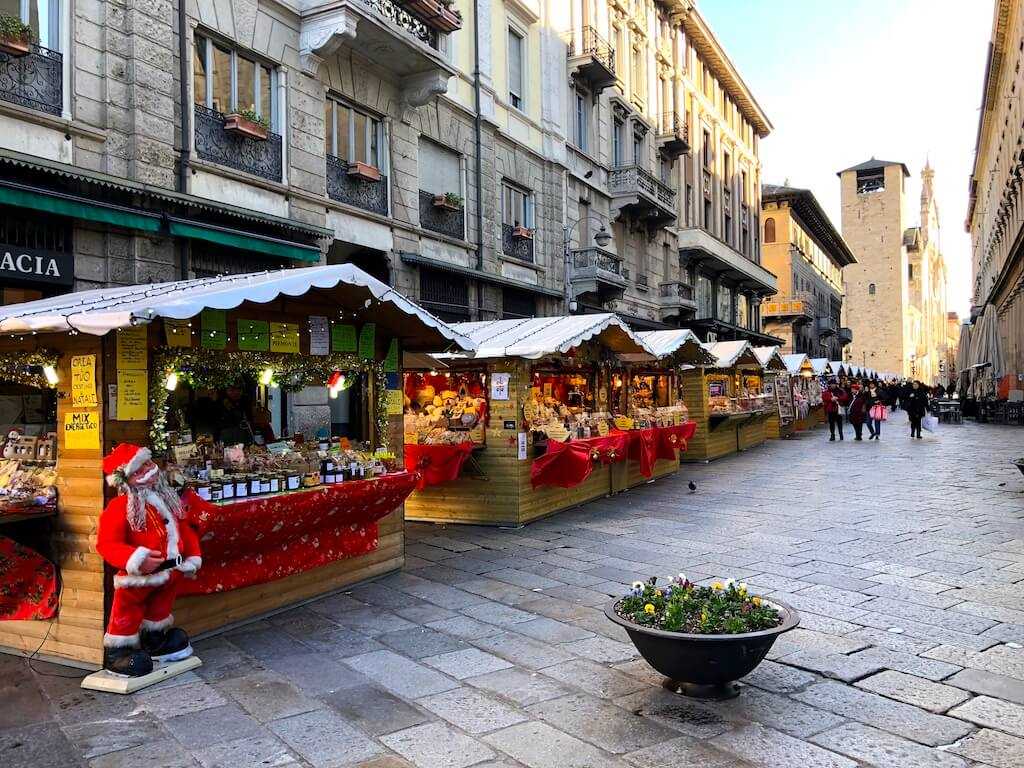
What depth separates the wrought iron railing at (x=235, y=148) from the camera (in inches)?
482

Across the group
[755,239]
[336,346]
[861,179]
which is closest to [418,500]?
[336,346]

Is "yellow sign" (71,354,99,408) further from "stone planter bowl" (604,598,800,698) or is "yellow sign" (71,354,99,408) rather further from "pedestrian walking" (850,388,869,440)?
"pedestrian walking" (850,388,869,440)

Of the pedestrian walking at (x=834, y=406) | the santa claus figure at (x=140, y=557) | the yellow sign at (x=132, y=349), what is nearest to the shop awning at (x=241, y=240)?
the yellow sign at (x=132, y=349)

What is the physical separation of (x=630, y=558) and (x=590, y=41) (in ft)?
64.6

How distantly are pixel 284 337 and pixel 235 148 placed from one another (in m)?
7.39

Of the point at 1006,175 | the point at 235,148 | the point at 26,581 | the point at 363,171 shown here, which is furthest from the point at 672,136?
the point at 26,581

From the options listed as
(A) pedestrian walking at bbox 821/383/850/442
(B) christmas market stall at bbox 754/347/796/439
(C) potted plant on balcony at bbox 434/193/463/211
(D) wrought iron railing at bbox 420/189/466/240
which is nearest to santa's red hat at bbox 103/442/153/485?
(D) wrought iron railing at bbox 420/189/466/240

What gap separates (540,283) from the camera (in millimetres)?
21781

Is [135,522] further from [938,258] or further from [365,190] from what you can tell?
[938,258]

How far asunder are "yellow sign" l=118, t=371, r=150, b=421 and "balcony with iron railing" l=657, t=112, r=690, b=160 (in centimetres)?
2709

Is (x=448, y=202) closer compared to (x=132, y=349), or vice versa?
(x=132, y=349)

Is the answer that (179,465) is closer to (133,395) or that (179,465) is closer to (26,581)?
(133,395)

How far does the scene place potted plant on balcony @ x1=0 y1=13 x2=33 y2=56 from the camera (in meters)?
9.45

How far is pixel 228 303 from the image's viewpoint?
5117mm
